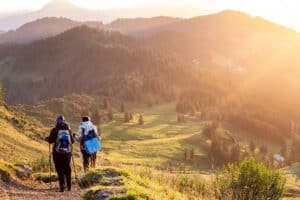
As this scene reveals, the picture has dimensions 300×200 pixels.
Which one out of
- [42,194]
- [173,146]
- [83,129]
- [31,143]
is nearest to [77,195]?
[42,194]

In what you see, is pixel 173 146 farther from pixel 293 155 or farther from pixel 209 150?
pixel 293 155

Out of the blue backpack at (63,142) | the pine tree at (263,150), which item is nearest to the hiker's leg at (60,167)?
the blue backpack at (63,142)

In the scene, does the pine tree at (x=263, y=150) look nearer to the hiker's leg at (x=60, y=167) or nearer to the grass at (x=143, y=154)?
the grass at (x=143, y=154)

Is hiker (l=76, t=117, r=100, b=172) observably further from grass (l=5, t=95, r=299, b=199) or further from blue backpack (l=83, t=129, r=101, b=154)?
grass (l=5, t=95, r=299, b=199)

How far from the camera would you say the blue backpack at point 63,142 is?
19453 mm

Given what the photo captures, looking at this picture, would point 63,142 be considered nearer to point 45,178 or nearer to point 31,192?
point 31,192

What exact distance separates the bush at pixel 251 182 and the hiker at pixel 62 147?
18.5ft

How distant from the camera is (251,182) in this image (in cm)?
1862

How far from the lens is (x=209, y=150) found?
568 feet

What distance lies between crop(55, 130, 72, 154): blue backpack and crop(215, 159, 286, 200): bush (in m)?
5.68

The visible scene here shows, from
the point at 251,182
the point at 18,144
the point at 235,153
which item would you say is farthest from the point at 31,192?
the point at 235,153

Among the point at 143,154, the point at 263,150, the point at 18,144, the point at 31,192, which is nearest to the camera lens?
the point at 31,192

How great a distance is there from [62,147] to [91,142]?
4.34 metres

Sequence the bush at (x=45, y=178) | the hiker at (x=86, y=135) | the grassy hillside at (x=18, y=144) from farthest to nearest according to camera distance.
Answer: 1. the grassy hillside at (x=18, y=144)
2. the hiker at (x=86, y=135)
3. the bush at (x=45, y=178)
